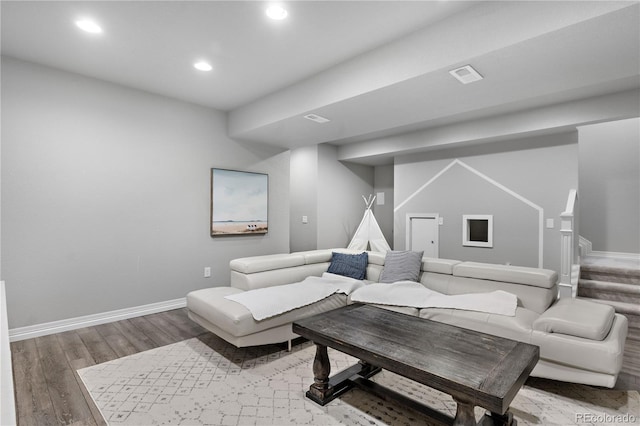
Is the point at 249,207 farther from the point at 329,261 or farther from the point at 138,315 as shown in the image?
the point at 138,315

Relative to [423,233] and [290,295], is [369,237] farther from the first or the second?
[290,295]

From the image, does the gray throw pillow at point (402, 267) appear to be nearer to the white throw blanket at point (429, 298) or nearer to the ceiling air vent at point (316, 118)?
the white throw blanket at point (429, 298)

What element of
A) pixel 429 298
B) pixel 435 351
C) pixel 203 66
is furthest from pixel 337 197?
pixel 435 351

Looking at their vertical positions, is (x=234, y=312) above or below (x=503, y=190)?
below

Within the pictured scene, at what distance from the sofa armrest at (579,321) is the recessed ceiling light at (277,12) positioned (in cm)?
298

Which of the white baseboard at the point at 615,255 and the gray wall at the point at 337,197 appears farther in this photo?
the gray wall at the point at 337,197

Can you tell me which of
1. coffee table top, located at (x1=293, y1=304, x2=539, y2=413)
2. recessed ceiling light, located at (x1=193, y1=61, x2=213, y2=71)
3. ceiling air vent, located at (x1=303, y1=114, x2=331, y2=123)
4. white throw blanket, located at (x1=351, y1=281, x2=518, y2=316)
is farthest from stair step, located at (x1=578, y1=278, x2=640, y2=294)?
recessed ceiling light, located at (x1=193, y1=61, x2=213, y2=71)

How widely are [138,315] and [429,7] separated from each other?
4.30 meters

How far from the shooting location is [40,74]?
10.6ft

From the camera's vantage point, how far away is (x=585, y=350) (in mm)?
2102

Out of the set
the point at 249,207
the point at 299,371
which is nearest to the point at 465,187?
the point at 249,207

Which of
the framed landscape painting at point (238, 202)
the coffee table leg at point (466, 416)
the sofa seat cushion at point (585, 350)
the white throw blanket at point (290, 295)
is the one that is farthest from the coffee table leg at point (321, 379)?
the framed landscape painting at point (238, 202)

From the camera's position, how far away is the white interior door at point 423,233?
6.10 meters

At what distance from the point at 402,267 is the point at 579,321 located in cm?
164
